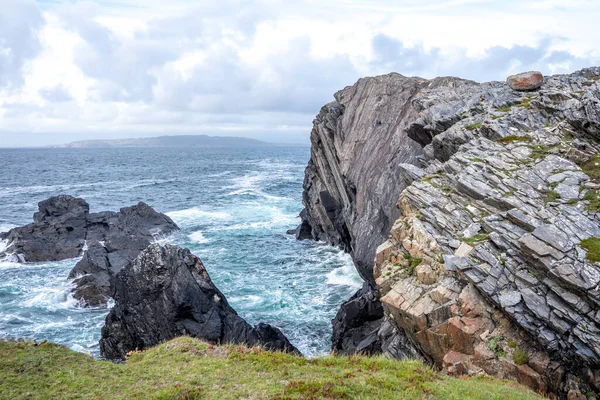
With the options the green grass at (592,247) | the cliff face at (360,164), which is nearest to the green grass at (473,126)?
the cliff face at (360,164)

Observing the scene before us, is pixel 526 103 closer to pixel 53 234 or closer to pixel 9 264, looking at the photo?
pixel 9 264

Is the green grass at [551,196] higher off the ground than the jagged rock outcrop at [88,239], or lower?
higher

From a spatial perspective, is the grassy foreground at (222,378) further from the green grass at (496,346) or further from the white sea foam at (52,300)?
the white sea foam at (52,300)

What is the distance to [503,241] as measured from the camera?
2033 centimetres

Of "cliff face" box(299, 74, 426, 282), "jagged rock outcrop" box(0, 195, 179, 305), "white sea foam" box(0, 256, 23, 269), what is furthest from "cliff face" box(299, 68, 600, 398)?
"white sea foam" box(0, 256, 23, 269)

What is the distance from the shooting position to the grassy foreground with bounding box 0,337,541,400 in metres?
15.2

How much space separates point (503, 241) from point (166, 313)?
67.8 ft

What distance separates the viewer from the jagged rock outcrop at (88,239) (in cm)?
4341

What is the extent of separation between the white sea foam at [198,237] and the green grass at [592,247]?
4615 cm

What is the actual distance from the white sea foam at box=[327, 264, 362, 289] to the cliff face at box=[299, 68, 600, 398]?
19.0 feet

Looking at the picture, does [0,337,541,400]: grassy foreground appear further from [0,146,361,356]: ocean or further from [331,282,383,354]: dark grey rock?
[0,146,361,356]: ocean

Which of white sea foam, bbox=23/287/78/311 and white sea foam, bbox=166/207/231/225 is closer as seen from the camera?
white sea foam, bbox=23/287/78/311

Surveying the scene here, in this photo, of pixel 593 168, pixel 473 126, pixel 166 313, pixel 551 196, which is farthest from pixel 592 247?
pixel 166 313

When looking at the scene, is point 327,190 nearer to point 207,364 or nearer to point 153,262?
point 153,262
